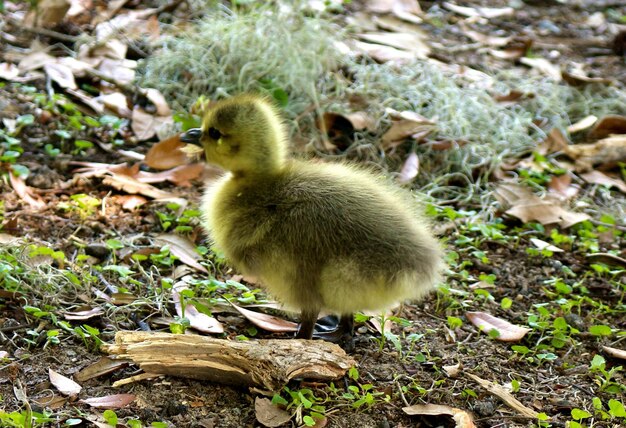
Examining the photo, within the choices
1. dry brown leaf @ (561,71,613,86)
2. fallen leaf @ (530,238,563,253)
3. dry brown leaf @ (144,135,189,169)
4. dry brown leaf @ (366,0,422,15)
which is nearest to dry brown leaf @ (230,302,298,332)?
dry brown leaf @ (144,135,189,169)

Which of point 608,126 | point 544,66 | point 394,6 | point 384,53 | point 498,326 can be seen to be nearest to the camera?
point 498,326

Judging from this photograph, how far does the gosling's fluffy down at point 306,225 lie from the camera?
3088 millimetres

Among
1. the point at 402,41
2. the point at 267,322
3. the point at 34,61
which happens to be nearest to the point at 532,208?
the point at 267,322

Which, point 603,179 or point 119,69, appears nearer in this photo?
point 603,179

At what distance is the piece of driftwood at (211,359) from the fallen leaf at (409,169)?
6.66 ft

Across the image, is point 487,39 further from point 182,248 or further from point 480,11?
point 182,248

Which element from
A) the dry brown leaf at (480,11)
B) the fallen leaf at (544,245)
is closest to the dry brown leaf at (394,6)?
the dry brown leaf at (480,11)

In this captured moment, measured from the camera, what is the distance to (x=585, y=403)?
3.18 metres

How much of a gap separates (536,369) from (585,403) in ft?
0.90

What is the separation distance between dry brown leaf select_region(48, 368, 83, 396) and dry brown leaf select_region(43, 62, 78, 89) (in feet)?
8.76

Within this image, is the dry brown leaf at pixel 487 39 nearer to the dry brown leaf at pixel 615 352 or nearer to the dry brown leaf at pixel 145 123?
the dry brown leaf at pixel 145 123

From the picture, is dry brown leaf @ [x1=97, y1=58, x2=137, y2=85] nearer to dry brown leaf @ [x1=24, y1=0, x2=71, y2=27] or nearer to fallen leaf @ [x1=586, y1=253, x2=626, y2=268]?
dry brown leaf @ [x1=24, y1=0, x2=71, y2=27]

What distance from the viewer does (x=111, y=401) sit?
9.30 feet

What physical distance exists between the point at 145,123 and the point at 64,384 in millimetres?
2449
